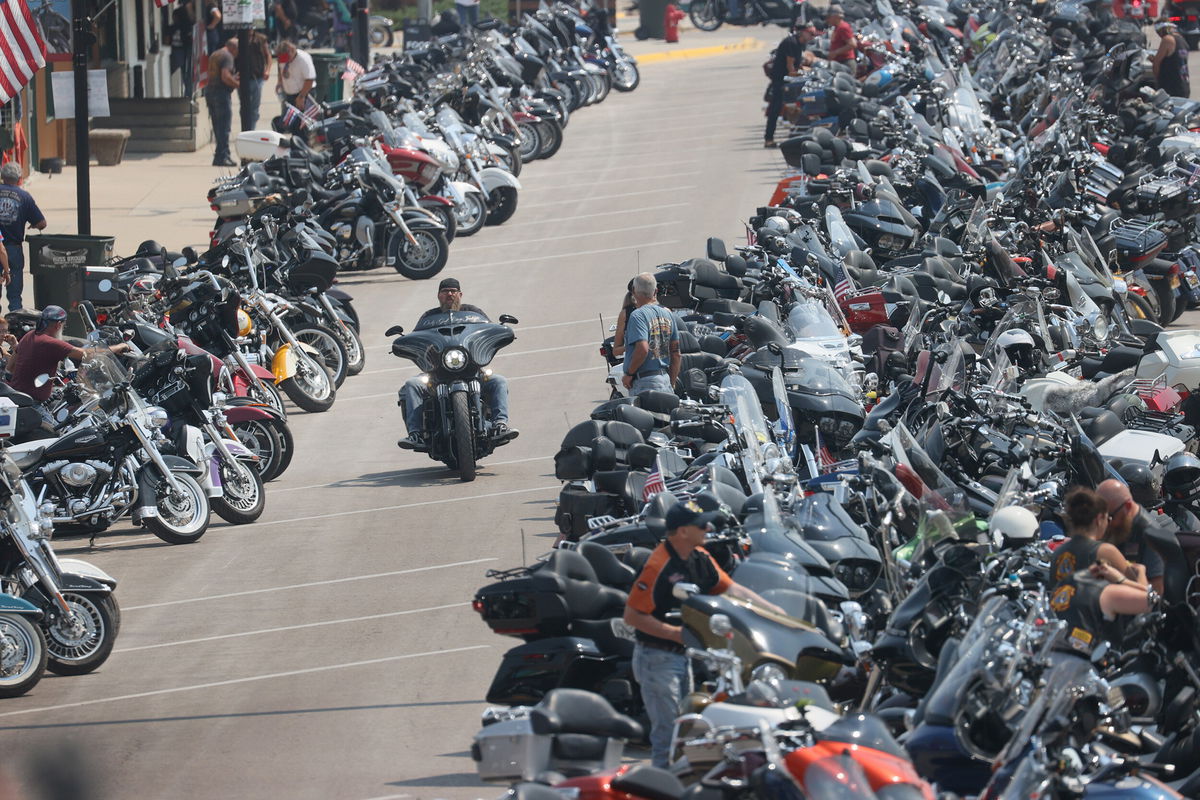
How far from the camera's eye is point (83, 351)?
14.1 metres

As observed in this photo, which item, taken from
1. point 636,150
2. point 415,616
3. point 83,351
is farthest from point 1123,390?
point 636,150

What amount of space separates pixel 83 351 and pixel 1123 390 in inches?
303

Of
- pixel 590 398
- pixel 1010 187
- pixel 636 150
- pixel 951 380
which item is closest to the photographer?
pixel 951 380

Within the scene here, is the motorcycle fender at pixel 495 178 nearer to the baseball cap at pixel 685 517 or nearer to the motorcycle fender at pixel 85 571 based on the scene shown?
the motorcycle fender at pixel 85 571

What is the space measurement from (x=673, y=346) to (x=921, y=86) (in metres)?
13.6

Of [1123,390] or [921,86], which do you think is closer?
[1123,390]

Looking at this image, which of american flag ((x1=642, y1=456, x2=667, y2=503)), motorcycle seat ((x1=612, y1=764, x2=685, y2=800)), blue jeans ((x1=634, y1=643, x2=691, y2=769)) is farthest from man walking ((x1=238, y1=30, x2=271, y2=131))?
motorcycle seat ((x1=612, y1=764, x2=685, y2=800))

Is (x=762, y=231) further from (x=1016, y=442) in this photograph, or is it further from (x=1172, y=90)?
(x=1172, y=90)

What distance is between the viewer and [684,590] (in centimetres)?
781

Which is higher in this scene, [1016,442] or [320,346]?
[1016,442]

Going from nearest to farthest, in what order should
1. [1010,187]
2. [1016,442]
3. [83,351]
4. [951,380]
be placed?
[1016,442]
[951,380]
[83,351]
[1010,187]

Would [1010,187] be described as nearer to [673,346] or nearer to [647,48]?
[673,346]

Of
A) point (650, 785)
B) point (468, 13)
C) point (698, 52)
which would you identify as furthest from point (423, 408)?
point (698, 52)

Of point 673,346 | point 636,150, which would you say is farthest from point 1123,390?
point 636,150
